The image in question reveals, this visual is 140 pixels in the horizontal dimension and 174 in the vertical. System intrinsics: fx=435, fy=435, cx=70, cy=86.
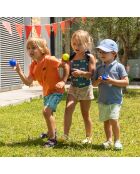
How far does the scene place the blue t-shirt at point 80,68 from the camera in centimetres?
587

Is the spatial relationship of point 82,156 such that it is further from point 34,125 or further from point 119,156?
point 34,125

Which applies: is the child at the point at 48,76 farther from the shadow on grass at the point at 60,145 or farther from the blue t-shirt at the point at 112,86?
the blue t-shirt at the point at 112,86

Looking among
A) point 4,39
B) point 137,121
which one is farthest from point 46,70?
point 4,39

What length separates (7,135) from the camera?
22.2ft

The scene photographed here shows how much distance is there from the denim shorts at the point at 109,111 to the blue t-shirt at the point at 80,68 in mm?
401

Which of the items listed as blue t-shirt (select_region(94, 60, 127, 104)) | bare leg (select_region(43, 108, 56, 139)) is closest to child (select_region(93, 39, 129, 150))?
blue t-shirt (select_region(94, 60, 127, 104))

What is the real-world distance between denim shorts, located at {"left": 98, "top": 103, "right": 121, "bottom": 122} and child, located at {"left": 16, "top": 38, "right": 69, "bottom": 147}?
619 mm

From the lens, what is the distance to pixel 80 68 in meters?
5.88

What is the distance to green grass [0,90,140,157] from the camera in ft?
17.5

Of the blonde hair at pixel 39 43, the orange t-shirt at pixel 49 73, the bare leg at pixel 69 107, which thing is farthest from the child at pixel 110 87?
the blonde hair at pixel 39 43

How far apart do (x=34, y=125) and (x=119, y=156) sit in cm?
305

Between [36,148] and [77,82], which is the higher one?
[77,82]

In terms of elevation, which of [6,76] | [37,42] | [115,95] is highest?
[37,42]

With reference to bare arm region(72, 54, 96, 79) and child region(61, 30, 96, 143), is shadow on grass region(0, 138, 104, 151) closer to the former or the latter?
child region(61, 30, 96, 143)
